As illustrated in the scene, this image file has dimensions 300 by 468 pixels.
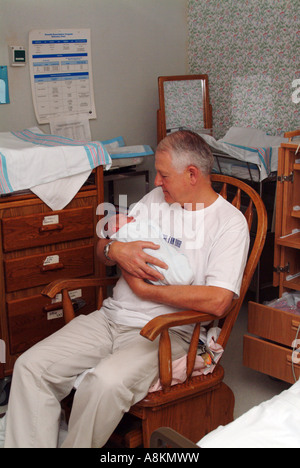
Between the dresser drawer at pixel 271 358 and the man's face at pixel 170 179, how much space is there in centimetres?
68

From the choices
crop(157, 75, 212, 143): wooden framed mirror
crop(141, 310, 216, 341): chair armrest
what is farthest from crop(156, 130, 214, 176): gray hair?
crop(157, 75, 212, 143): wooden framed mirror

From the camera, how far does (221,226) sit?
1.84 metres

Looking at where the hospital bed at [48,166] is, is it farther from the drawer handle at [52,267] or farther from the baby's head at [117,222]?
the baby's head at [117,222]

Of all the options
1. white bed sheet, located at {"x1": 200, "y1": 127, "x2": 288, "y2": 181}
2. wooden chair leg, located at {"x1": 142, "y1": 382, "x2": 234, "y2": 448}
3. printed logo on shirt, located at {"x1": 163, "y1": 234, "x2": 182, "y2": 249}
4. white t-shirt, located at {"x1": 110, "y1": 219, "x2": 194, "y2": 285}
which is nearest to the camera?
wooden chair leg, located at {"x1": 142, "y1": 382, "x2": 234, "y2": 448}

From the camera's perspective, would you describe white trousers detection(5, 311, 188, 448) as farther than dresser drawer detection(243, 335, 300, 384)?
No

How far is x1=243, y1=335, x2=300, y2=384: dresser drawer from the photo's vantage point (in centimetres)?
210

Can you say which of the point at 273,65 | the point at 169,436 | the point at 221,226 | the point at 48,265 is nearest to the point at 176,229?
the point at 221,226

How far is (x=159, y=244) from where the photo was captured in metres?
1.84

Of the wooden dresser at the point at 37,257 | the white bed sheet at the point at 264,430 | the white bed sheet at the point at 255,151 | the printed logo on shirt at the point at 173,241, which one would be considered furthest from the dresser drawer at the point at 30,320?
Result: the white bed sheet at the point at 264,430

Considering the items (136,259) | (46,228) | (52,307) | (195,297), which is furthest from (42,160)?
(195,297)

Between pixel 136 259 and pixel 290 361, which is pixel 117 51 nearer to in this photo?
pixel 136 259

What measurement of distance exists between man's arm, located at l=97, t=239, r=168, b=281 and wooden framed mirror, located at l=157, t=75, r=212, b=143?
5.36ft

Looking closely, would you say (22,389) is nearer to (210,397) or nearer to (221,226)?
(210,397)

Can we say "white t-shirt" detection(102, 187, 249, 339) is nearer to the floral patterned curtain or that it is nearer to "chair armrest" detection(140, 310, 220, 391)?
"chair armrest" detection(140, 310, 220, 391)
